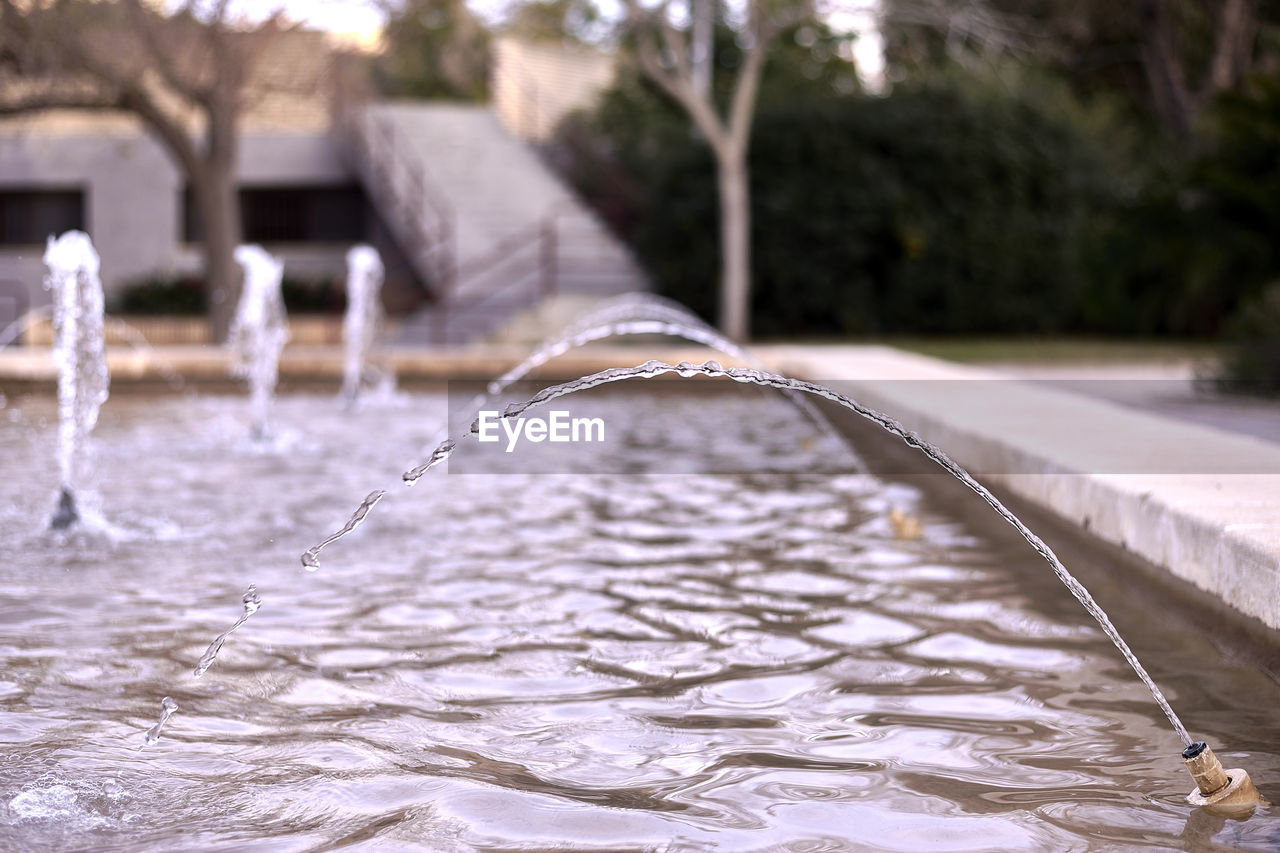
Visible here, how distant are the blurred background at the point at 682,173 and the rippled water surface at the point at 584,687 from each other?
7.78m

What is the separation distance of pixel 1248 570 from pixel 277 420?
355 inches

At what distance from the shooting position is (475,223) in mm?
23688

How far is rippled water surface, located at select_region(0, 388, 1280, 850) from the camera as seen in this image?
329 centimetres

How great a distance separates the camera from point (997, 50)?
19312mm

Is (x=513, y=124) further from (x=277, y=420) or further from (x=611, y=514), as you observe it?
(x=611, y=514)


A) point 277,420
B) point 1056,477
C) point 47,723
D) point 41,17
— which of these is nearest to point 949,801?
point 47,723

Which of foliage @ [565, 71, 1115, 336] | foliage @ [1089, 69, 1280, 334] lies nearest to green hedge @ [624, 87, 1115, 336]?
foliage @ [565, 71, 1115, 336]

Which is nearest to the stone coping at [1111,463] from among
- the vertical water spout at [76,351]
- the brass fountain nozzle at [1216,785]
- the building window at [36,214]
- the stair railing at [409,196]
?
the brass fountain nozzle at [1216,785]

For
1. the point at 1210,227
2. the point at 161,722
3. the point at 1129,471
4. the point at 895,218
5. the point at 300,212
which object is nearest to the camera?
the point at 161,722

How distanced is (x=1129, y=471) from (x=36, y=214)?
82.0 ft

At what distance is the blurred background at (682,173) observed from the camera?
55.9 feet

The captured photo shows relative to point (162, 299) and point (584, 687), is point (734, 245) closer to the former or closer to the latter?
point (162, 299)

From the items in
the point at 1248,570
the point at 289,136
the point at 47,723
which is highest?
the point at 289,136

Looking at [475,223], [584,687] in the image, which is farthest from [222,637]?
[475,223]
